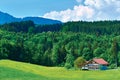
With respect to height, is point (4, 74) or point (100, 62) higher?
point (4, 74)

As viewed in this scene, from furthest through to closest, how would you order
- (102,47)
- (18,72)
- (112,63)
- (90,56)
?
(102,47) < (90,56) < (112,63) < (18,72)

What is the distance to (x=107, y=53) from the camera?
179 m

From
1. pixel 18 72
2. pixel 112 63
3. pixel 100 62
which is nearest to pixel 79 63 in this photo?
pixel 100 62

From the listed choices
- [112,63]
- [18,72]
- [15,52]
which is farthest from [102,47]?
[18,72]

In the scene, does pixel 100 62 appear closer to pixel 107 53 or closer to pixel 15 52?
pixel 107 53

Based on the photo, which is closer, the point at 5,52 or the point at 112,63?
the point at 5,52

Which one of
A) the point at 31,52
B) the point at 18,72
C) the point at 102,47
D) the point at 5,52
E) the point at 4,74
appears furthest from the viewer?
the point at 102,47

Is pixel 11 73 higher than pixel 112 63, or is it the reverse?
pixel 11 73

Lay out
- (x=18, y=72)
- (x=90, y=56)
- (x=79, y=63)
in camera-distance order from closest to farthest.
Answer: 1. (x=18, y=72)
2. (x=79, y=63)
3. (x=90, y=56)

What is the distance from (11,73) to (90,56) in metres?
131

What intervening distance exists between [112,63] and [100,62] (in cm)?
1667

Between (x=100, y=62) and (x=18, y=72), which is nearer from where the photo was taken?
(x=18, y=72)

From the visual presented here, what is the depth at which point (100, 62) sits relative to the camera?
155 m

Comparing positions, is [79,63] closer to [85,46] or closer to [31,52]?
[31,52]
